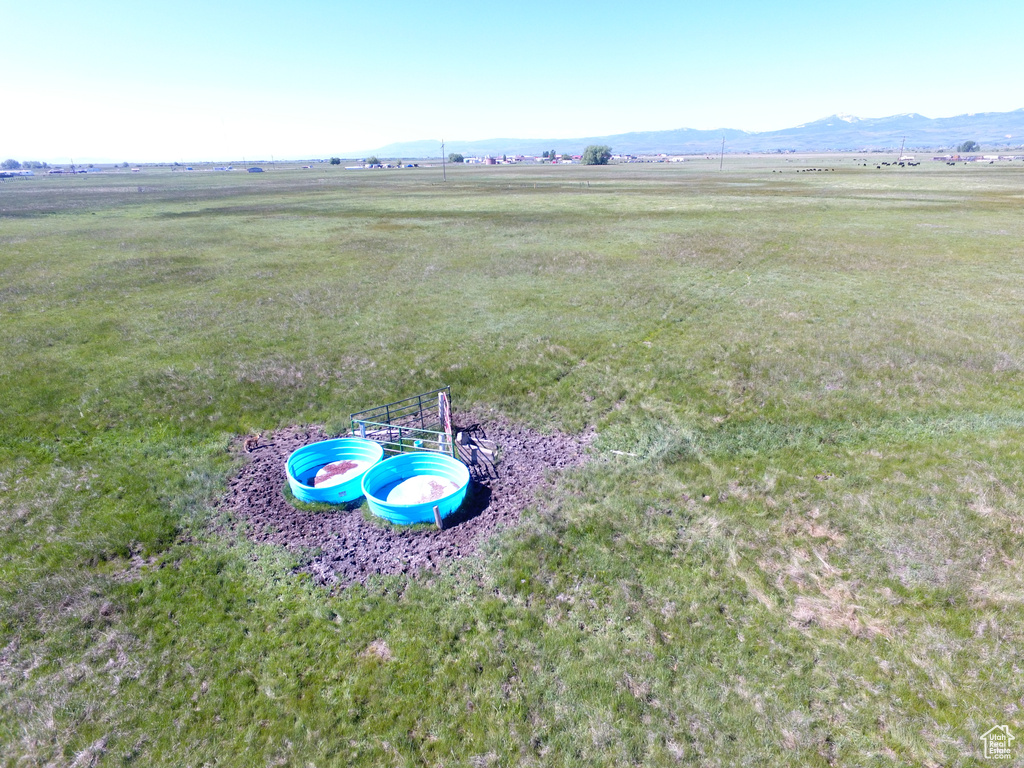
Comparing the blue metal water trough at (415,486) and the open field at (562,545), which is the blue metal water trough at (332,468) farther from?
the open field at (562,545)

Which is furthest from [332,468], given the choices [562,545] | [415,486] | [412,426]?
[562,545]

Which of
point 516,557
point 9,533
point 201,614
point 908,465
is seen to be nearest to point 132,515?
point 9,533

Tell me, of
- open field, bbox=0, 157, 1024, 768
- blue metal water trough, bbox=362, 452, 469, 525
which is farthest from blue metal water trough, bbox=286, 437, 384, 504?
open field, bbox=0, 157, 1024, 768

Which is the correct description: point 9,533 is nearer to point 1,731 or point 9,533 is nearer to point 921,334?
point 1,731

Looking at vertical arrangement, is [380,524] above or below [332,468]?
below

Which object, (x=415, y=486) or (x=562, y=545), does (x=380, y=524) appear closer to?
(x=415, y=486)

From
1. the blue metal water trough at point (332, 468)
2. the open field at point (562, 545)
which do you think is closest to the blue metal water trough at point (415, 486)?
the blue metal water trough at point (332, 468)
